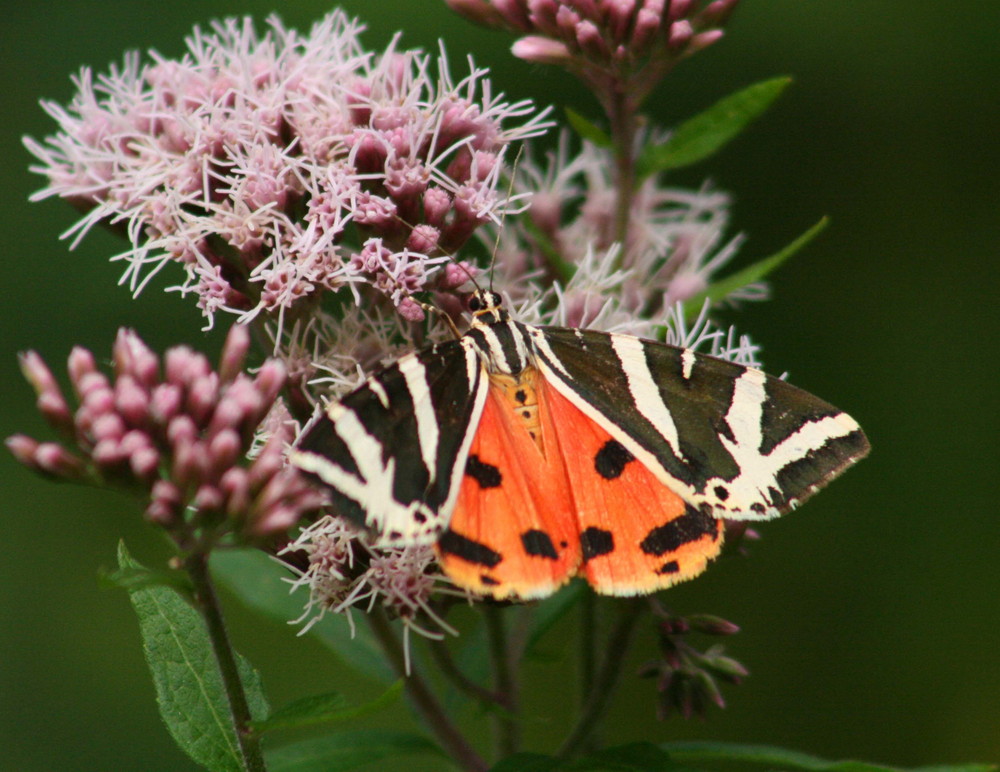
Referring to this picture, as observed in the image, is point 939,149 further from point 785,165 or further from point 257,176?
point 257,176

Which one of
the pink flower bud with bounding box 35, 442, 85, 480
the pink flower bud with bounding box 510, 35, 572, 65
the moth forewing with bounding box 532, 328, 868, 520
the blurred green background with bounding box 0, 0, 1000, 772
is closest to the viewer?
the pink flower bud with bounding box 35, 442, 85, 480

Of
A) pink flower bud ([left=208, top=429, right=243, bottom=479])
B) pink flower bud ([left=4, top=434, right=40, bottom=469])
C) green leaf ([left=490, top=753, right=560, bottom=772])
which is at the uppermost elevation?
pink flower bud ([left=4, top=434, right=40, bottom=469])

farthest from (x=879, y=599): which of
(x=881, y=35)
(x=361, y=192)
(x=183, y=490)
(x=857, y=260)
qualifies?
(x=183, y=490)

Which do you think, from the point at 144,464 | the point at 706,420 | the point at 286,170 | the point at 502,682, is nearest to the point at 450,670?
the point at 502,682

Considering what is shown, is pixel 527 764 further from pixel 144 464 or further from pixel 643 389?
pixel 144 464

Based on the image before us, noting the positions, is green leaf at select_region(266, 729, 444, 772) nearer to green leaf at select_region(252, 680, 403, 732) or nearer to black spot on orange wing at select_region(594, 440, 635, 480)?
green leaf at select_region(252, 680, 403, 732)

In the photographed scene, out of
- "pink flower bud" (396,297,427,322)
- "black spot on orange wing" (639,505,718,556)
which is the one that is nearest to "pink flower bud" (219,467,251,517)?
"pink flower bud" (396,297,427,322)

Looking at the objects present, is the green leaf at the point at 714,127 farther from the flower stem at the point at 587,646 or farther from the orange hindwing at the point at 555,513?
the flower stem at the point at 587,646

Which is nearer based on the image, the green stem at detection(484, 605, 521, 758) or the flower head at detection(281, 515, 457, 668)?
the flower head at detection(281, 515, 457, 668)
